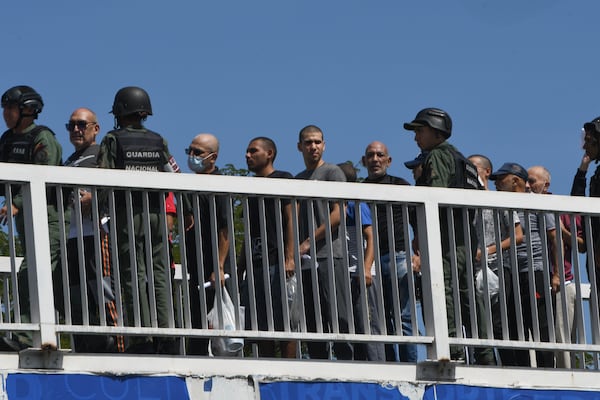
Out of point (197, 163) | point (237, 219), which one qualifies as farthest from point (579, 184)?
point (237, 219)

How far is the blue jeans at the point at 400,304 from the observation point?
10.4 meters

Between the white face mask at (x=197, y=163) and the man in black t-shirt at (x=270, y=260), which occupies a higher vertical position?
the white face mask at (x=197, y=163)

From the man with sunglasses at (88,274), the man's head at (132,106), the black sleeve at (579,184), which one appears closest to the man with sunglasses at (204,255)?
the man with sunglasses at (88,274)

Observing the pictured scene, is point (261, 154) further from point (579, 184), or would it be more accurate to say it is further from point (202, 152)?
point (579, 184)

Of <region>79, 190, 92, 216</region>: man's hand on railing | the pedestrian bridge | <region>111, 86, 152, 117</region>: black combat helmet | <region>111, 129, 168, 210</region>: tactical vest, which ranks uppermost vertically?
<region>111, 86, 152, 117</region>: black combat helmet

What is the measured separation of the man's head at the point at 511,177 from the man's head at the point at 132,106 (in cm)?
283

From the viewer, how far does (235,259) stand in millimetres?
9547

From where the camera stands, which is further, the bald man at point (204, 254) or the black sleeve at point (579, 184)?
the black sleeve at point (579, 184)

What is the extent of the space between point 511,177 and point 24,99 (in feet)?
12.2

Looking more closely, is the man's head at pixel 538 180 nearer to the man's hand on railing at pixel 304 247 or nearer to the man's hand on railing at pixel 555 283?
the man's hand on railing at pixel 555 283

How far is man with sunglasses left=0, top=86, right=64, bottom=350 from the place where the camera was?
9.79m

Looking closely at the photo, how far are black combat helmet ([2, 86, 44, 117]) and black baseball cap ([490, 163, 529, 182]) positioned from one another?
3522 mm

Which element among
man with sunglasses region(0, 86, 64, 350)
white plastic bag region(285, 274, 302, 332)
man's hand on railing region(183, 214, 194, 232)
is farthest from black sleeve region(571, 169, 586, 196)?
man with sunglasses region(0, 86, 64, 350)

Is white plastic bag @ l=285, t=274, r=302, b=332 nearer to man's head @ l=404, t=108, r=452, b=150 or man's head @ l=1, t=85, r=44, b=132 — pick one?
man's head @ l=404, t=108, r=452, b=150
